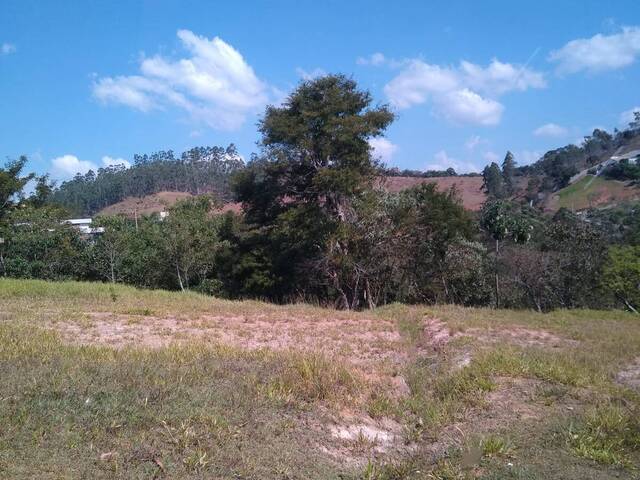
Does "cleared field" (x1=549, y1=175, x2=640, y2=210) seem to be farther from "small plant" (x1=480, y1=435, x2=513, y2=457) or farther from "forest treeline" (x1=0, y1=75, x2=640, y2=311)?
"small plant" (x1=480, y1=435, x2=513, y2=457)

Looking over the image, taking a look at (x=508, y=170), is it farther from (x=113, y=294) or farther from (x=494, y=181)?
(x=113, y=294)

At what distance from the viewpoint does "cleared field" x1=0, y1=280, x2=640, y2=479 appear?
442cm

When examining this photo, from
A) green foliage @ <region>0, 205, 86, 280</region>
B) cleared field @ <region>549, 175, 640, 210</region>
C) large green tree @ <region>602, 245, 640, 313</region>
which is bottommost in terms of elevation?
large green tree @ <region>602, 245, 640, 313</region>

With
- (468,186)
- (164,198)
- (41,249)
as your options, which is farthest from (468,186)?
(41,249)

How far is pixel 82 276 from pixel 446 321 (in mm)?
25241

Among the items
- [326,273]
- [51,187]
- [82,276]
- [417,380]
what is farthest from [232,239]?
[417,380]

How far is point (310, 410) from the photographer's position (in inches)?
224

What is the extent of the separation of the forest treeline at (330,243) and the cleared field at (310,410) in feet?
41.6

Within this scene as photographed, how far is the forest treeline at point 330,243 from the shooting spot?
2216 centimetres

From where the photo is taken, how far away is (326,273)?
22203mm

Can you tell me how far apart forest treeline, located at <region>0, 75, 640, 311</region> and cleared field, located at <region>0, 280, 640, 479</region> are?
41.6 feet

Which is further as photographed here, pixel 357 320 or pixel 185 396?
pixel 357 320

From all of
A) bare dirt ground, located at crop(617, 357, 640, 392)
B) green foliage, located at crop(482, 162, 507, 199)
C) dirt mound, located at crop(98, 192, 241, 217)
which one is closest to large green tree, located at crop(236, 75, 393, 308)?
bare dirt ground, located at crop(617, 357, 640, 392)

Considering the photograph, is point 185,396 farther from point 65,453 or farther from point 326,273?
point 326,273
